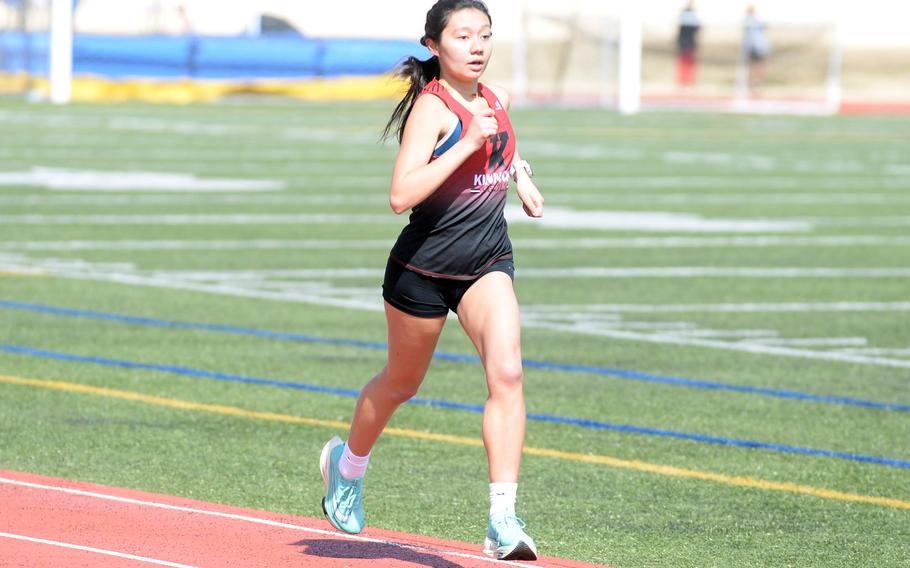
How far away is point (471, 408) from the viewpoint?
34.4ft

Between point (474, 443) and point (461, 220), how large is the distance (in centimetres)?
299

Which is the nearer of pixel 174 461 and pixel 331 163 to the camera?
pixel 174 461

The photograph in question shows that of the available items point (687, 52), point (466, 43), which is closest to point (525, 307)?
point (466, 43)

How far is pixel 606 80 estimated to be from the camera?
170ft

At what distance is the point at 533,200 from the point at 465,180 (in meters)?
0.24

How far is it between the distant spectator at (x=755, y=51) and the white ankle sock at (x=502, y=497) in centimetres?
4732

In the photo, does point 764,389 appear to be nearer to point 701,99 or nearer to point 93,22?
point 701,99

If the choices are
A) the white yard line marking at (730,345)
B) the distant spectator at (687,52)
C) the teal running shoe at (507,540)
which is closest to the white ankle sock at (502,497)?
the teal running shoe at (507,540)

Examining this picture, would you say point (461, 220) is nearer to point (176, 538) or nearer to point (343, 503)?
point (343, 503)

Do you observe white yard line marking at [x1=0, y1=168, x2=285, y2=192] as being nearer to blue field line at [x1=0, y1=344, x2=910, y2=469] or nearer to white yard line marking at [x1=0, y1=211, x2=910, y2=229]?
white yard line marking at [x1=0, y1=211, x2=910, y2=229]

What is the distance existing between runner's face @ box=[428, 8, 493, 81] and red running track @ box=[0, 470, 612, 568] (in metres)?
1.67

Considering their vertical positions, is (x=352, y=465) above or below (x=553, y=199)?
above

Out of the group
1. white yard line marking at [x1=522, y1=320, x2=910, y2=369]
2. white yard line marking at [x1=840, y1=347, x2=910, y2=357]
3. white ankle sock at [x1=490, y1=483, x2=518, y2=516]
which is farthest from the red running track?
white yard line marking at [x1=840, y1=347, x2=910, y2=357]

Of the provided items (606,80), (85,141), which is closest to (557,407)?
(85,141)
